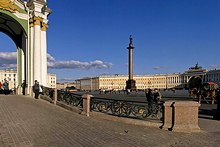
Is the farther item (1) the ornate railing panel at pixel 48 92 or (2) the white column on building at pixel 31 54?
(2) the white column on building at pixel 31 54

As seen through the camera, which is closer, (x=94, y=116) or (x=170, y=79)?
(x=94, y=116)

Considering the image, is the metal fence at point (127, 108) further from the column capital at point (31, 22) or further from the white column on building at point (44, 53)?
the column capital at point (31, 22)

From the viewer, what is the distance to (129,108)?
10.6m

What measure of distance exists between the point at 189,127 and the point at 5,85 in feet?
80.0

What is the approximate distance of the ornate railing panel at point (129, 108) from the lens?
393 inches

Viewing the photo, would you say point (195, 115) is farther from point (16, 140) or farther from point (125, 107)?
point (16, 140)

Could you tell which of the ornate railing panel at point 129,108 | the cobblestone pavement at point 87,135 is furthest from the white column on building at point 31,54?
the cobblestone pavement at point 87,135

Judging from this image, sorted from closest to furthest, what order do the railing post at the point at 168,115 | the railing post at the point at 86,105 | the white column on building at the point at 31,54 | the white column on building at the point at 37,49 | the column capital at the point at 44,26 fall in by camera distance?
the railing post at the point at 168,115 → the railing post at the point at 86,105 → the white column on building at the point at 37,49 → the white column on building at the point at 31,54 → the column capital at the point at 44,26

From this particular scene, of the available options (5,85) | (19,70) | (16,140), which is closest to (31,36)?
(19,70)

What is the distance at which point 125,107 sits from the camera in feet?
35.3

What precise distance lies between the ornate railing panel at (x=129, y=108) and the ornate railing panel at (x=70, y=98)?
1.55m

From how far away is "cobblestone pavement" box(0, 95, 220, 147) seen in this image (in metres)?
7.03

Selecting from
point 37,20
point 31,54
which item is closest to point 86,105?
point 31,54

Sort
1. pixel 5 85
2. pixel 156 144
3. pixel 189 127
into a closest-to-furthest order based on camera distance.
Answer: pixel 156 144, pixel 189 127, pixel 5 85
